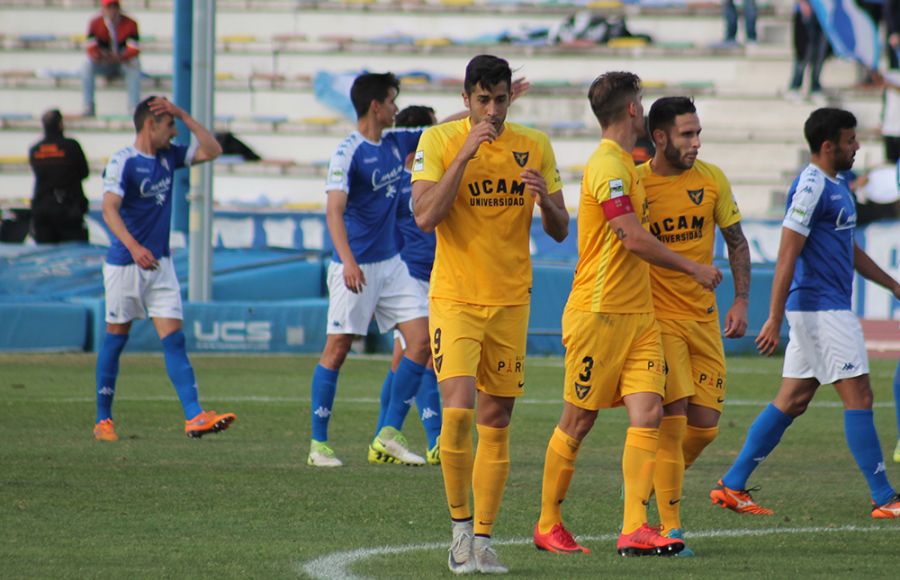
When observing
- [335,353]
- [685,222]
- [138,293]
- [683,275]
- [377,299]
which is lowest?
[335,353]

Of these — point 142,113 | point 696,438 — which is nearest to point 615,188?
point 696,438

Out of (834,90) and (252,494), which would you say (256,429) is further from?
(834,90)

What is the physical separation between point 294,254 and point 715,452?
976 centimetres

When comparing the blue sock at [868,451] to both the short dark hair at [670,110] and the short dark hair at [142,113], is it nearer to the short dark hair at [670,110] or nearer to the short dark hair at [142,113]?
the short dark hair at [670,110]

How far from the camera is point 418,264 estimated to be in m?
10.9

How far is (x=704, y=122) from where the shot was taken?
2672cm

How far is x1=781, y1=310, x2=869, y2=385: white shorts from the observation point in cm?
821

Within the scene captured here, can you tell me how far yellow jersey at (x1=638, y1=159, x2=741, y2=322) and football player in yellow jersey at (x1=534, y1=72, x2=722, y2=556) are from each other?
297 millimetres

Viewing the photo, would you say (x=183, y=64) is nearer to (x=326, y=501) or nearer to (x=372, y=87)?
(x=372, y=87)

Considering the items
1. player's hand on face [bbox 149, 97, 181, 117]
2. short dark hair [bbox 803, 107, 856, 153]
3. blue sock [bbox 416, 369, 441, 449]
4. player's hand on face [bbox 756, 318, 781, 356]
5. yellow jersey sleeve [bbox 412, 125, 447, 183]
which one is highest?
short dark hair [bbox 803, 107, 856, 153]

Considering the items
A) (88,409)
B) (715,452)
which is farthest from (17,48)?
(715,452)

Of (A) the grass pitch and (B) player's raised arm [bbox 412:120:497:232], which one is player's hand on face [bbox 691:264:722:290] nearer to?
(B) player's raised arm [bbox 412:120:497:232]

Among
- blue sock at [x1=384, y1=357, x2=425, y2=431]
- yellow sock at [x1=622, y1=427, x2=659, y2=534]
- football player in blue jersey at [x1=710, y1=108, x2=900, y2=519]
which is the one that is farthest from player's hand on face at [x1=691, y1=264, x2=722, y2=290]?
blue sock at [x1=384, y1=357, x2=425, y2=431]

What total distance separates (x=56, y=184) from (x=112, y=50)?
6.11m
